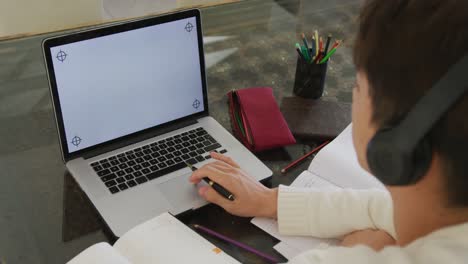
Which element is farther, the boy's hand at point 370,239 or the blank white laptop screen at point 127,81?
the blank white laptop screen at point 127,81

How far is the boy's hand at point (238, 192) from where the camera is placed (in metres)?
0.96

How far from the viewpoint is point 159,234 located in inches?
34.7

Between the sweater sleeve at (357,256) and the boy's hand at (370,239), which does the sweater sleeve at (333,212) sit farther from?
the sweater sleeve at (357,256)

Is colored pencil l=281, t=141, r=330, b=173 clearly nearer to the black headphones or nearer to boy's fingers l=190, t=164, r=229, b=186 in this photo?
boy's fingers l=190, t=164, r=229, b=186

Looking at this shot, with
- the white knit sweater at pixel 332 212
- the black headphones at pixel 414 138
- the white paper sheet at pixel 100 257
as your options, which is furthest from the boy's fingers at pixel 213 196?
the black headphones at pixel 414 138

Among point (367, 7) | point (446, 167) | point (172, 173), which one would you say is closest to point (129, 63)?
point (172, 173)

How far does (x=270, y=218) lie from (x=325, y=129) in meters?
0.32

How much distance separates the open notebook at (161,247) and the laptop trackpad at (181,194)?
71 millimetres

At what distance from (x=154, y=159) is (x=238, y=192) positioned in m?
0.21

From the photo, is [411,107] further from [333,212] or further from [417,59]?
[333,212]

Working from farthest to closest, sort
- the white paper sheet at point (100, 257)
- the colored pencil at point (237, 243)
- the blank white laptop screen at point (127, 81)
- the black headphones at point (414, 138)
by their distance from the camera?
the blank white laptop screen at point (127, 81) → the colored pencil at point (237, 243) → the white paper sheet at point (100, 257) → the black headphones at point (414, 138)

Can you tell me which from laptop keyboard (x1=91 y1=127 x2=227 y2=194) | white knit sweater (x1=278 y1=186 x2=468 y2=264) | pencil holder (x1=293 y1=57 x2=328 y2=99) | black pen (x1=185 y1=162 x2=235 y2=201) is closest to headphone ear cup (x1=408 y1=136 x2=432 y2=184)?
white knit sweater (x1=278 y1=186 x2=468 y2=264)

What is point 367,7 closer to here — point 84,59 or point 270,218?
point 270,218

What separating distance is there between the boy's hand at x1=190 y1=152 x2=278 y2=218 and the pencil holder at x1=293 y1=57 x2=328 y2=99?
389mm
